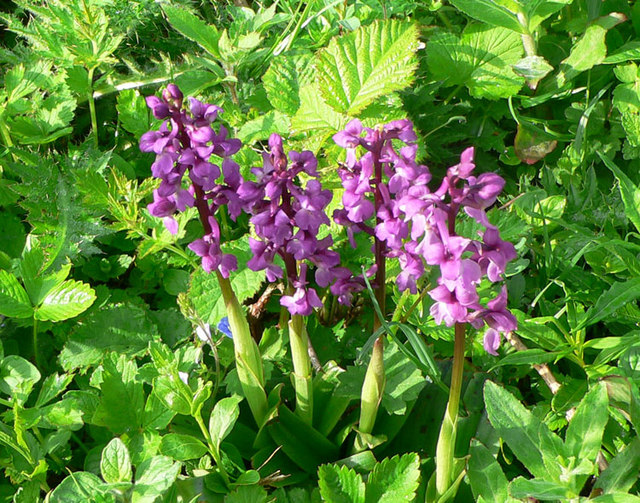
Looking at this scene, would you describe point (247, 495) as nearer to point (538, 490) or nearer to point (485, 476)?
point (485, 476)

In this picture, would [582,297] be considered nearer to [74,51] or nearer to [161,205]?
[161,205]

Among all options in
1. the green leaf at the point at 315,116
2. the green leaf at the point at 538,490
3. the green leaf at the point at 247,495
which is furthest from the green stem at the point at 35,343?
the green leaf at the point at 538,490

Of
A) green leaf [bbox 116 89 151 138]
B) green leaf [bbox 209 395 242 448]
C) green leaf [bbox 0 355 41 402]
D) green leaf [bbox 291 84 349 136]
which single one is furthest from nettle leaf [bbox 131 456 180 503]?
green leaf [bbox 116 89 151 138]

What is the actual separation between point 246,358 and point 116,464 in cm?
39

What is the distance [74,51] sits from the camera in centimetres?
269

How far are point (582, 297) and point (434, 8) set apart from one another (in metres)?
1.51

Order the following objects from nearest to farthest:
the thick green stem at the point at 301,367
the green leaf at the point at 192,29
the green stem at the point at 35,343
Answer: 1. the thick green stem at the point at 301,367
2. the green stem at the point at 35,343
3. the green leaf at the point at 192,29

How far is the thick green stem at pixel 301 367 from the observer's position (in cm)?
167

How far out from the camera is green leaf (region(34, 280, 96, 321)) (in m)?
1.91

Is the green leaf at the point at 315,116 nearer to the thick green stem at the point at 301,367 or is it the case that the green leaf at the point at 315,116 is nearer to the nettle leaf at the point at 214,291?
the nettle leaf at the point at 214,291

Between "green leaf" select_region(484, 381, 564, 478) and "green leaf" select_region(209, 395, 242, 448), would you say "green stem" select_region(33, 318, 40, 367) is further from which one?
"green leaf" select_region(484, 381, 564, 478)

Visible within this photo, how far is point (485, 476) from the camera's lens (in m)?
1.57

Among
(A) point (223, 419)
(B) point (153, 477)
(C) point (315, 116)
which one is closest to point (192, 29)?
(C) point (315, 116)

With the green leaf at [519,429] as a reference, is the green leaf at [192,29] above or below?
above
